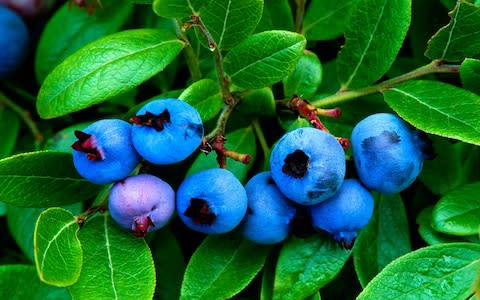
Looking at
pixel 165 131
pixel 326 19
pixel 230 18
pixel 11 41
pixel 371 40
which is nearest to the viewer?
pixel 165 131

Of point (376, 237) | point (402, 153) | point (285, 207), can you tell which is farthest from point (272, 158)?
point (376, 237)

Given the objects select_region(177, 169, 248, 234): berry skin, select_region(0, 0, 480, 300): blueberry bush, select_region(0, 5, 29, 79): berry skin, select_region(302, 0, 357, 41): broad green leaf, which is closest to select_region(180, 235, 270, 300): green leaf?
select_region(0, 0, 480, 300): blueberry bush

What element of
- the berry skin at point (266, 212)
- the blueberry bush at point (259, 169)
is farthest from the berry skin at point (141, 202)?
the berry skin at point (266, 212)

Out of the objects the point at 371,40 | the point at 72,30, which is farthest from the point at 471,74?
the point at 72,30

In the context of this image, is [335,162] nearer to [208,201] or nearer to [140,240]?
[208,201]

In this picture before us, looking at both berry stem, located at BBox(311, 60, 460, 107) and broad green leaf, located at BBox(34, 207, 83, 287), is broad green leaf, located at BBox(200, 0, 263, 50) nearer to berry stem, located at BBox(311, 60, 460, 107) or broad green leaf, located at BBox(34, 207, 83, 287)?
berry stem, located at BBox(311, 60, 460, 107)

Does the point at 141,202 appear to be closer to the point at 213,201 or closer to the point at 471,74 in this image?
the point at 213,201
